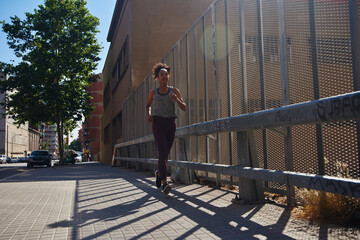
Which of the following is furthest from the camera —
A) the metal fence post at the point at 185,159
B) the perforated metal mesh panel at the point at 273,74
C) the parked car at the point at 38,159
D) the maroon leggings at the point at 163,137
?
the parked car at the point at 38,159

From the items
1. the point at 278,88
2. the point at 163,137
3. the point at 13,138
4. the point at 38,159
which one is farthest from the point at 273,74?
the point at 13,138

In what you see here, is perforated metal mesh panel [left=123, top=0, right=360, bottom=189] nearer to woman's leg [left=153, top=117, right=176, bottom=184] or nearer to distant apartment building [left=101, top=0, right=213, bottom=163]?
woman's leg [left=153, top=117, right=176, bottom=184]

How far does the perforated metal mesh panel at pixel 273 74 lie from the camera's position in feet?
11.8

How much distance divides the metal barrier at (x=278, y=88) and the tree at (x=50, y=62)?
2688 cm

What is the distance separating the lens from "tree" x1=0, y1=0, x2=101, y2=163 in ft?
105

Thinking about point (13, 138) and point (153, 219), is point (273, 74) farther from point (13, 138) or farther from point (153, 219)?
point (13, 138)

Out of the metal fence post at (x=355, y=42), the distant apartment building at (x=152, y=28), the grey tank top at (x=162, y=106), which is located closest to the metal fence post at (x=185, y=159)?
the grey tank top at (x=162, y=106)

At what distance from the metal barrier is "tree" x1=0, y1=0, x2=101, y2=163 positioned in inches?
1058

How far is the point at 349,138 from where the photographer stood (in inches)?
136

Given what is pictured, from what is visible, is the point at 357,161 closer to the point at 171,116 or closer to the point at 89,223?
the point at 89,223

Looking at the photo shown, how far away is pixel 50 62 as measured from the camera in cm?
3222

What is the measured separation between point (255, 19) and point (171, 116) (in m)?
1.94

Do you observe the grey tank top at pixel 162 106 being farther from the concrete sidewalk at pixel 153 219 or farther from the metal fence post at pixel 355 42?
the metal fence post at pixel 355 42

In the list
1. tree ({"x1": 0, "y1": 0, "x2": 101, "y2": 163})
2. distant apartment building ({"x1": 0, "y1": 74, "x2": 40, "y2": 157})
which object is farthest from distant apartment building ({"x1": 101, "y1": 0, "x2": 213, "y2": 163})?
distant apartment building ({"x1": 0, "y1": 74, "x2": 40, "y2": 157})
